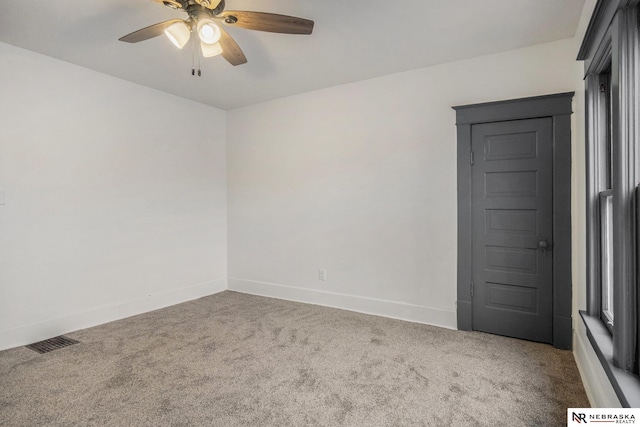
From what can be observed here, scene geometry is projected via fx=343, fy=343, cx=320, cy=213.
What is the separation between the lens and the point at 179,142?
14.1ft

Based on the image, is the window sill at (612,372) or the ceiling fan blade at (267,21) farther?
the ceiling fan blade at (267,21)

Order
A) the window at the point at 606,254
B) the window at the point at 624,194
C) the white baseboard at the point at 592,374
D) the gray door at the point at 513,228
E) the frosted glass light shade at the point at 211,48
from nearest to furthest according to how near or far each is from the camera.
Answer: the window at the point at 624,194
the white baseboard at the point at 592,374
the window at the point at 606,254
the frosted glass light shade at the point at 211,48
the gray door at the point at 513,228

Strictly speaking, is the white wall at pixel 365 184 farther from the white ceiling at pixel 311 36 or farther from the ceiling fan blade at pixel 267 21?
the ceiling fan blade at pixel 267 21

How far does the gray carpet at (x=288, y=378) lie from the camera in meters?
1.92

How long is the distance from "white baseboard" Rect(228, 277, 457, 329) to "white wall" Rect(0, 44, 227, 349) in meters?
0.59

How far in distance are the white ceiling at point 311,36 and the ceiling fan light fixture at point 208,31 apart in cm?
32

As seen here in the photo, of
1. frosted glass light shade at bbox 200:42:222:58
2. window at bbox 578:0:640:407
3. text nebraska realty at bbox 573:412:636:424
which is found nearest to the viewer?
text nebraska realty at bbox 573:412:636:424

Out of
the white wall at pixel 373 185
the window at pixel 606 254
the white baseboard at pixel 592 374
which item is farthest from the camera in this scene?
the white wall at pixel 373 185

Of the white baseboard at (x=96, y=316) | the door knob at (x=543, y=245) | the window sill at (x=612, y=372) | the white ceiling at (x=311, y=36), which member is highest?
the white ceiling at (x=311, y=36)

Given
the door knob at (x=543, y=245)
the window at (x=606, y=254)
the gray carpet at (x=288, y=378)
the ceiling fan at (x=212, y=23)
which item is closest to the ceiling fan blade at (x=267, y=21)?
the ceiling fan at (x=212, y=23)

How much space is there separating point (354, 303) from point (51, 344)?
2842mm

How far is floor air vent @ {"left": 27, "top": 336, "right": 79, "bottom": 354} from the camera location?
285cm

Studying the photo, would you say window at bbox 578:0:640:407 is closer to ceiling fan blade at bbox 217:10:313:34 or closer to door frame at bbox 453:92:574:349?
door frame at bbox 453:92:574:349

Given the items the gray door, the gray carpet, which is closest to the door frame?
the gray door
